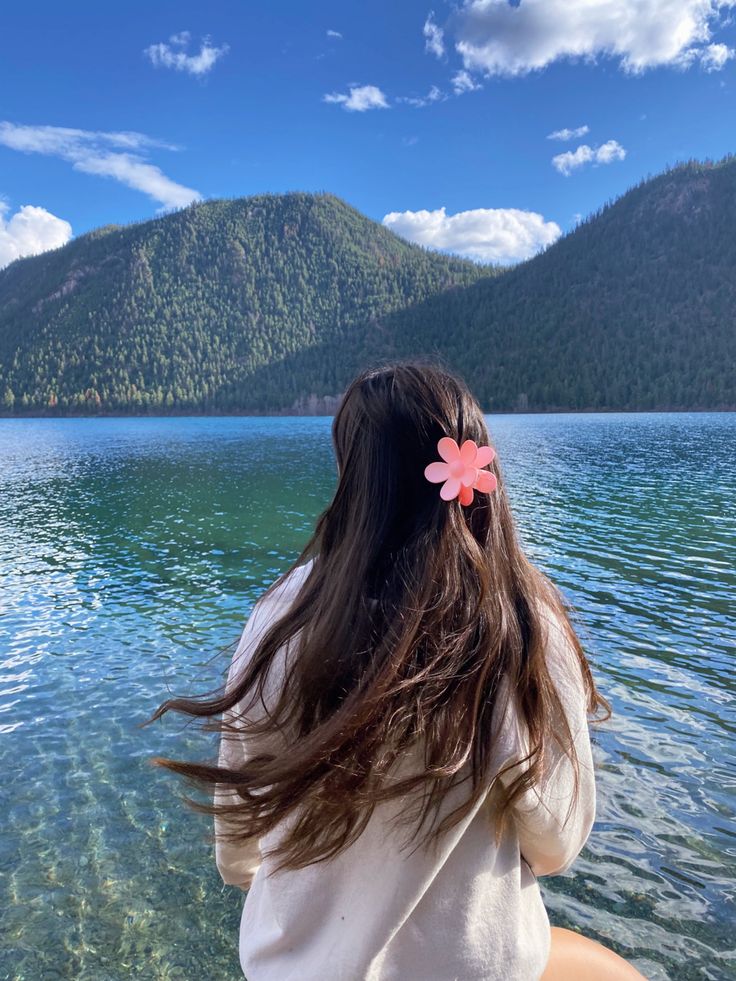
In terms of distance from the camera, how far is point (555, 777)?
1.43 meters

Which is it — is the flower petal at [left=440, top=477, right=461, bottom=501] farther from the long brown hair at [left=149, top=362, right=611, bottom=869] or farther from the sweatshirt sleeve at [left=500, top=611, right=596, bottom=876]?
the sweatshirt sleeve at [left=500, top=611, right=596, bottom=876]

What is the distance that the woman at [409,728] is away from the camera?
1.34m

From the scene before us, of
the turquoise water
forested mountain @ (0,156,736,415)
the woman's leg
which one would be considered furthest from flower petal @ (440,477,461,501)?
forested mountain @ (0,156,736,415)

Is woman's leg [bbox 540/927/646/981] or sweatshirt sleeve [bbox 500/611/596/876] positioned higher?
sweatshirt sleeve [bbox 500/611/596/876]

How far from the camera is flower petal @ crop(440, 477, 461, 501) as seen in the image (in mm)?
1334

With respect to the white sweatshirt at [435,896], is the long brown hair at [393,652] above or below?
above

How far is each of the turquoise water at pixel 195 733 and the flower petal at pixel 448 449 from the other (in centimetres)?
378

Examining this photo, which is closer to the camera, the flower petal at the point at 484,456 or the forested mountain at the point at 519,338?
the flower petal at the point at 484,456

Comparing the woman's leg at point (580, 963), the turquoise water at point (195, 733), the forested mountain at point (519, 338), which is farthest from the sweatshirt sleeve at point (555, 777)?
the forested mountain at point (519, 338)

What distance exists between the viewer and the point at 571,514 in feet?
62.5

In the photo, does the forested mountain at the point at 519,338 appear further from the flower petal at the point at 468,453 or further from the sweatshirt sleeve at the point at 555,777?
the flower petal at the point at 468,453

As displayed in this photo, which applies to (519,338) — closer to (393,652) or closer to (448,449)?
(448,449)

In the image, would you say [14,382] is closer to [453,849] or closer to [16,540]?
[16,540]

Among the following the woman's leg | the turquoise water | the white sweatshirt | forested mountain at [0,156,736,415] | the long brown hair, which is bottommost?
the turquoise water
